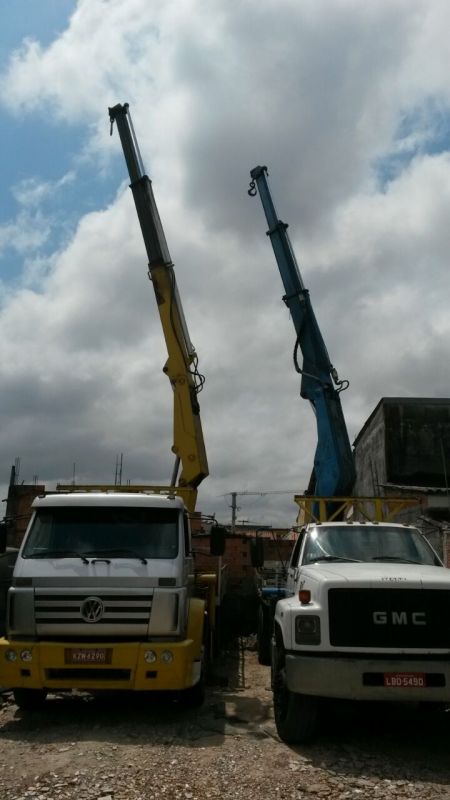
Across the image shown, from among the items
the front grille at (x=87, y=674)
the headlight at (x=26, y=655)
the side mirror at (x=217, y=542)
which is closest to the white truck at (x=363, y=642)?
the front grille at (x=87, y=674)

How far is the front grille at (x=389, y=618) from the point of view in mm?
6078

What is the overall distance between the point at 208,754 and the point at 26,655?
2.22 metres

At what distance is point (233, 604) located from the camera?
46.9 ft

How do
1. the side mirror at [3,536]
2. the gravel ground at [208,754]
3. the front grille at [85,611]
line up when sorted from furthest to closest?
the side mirror at [3,536]
the front grille at [85,611]
the gravel ground at [208,754]

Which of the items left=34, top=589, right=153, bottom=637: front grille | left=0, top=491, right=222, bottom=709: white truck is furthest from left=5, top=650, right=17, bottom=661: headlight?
left=34, top=589, right=153, bottom=637: front grille

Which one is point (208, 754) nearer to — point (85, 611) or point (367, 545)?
point (85, 611)

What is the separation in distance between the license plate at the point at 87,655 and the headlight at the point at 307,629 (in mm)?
2048

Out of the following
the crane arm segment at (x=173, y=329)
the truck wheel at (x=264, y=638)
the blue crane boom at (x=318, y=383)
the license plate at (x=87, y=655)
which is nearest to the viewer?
the license plate at (x=87, y=655)

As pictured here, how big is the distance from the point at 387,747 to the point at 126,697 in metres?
3.42

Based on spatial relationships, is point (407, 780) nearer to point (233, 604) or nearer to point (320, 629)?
point (320, 629)

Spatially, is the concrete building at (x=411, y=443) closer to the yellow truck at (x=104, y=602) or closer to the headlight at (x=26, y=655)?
the yellow truck at (x=104, y=602)

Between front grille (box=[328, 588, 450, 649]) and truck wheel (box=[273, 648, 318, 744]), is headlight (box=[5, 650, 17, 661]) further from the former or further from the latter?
front grille (box=[328, 588, 450, 649])

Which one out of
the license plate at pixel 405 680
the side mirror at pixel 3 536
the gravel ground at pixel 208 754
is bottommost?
the gravel ground at pixel 208 754

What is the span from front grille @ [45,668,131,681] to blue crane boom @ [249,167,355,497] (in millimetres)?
9021
